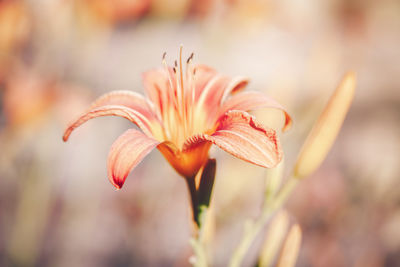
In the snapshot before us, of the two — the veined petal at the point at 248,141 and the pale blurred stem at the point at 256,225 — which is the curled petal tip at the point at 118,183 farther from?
the pale blurred stem at the point at 256,225

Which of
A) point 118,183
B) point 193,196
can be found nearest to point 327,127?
point 193,196

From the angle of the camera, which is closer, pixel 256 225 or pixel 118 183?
pixel 118 183

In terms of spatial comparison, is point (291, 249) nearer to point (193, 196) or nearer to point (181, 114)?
point (193, 196)

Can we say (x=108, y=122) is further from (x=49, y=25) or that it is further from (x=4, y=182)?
(x=49, y=25)

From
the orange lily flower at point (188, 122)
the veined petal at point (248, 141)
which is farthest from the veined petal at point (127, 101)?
the veined petal at point (248, 141)

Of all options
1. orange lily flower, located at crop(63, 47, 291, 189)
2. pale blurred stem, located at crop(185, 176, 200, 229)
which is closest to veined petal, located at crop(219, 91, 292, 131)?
orange lily flower, located at crop(63, 47, 291, 189)

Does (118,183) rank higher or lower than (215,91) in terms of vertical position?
lower
